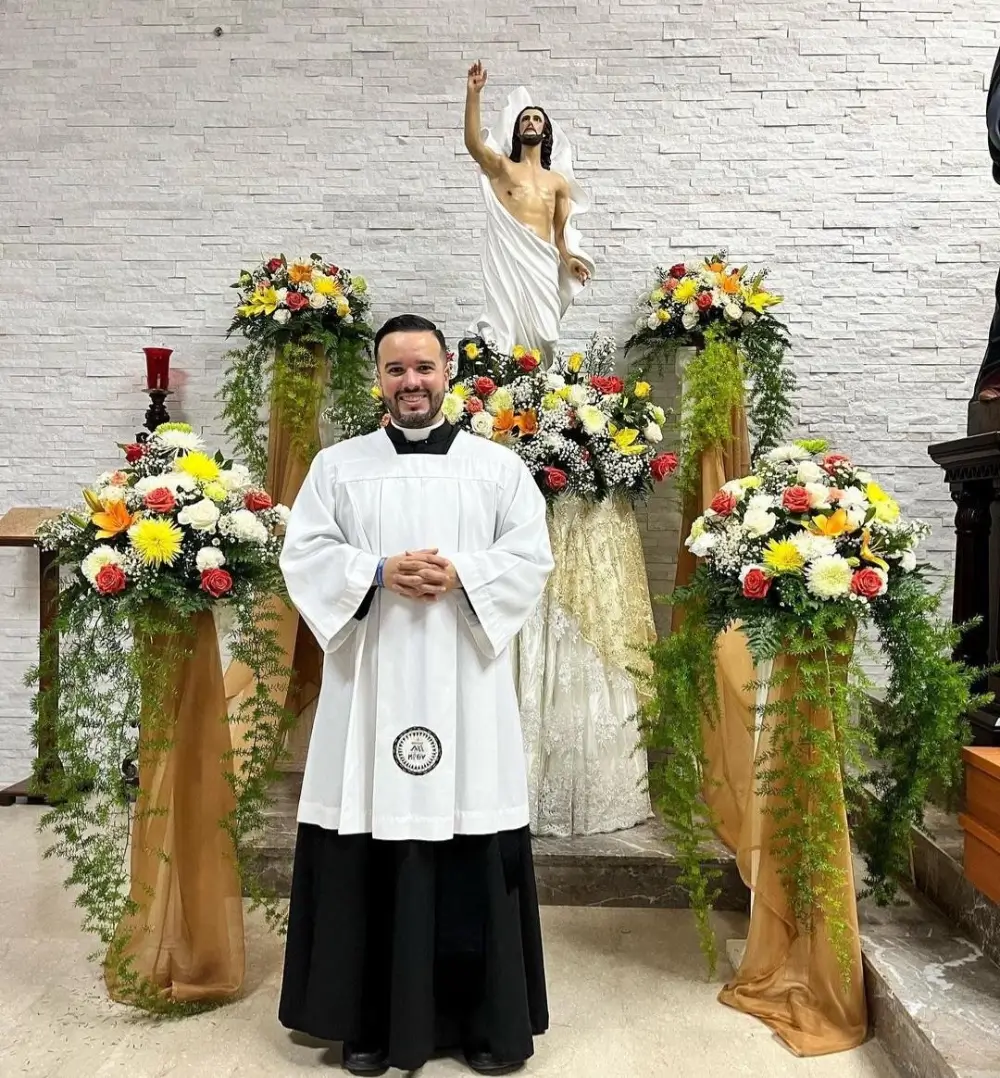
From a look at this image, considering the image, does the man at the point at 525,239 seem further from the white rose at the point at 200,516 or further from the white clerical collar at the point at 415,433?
the white rose at the point at 200,516

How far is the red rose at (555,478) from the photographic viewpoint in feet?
14.1

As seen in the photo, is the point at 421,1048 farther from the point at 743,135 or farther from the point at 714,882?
the point at 743,135

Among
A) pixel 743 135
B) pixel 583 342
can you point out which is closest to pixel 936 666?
pixel 583 342

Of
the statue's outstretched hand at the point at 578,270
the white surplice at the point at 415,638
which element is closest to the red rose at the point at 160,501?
the white surplice at the point at 415,638

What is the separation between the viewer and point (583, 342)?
584 cm

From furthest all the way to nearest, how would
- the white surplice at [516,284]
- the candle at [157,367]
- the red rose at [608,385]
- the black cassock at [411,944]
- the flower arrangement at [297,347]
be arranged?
the candle at [157,367], the flower arrangement at [297,347], the white surplice at [516,284], the red rose at [608,385], the black cassock at [411,944]

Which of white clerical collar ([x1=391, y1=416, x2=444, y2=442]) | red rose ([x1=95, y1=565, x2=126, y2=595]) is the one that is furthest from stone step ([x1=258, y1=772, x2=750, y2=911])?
white clerical collar ([x1=391, y1=416, x2=444, y2=442])

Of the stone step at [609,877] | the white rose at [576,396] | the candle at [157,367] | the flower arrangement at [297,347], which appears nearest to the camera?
the stone step at [609,877]

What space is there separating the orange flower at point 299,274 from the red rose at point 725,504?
9.01ft

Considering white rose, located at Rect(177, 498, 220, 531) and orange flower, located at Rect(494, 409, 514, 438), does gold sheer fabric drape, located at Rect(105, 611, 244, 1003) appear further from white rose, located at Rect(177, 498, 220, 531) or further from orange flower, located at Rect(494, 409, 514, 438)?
orange flower, located at Rect(494, 409, 514, 438)

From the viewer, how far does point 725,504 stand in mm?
3396

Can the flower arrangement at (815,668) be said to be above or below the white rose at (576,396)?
below

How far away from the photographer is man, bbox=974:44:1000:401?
365cm

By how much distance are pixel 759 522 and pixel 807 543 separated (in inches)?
6.5
